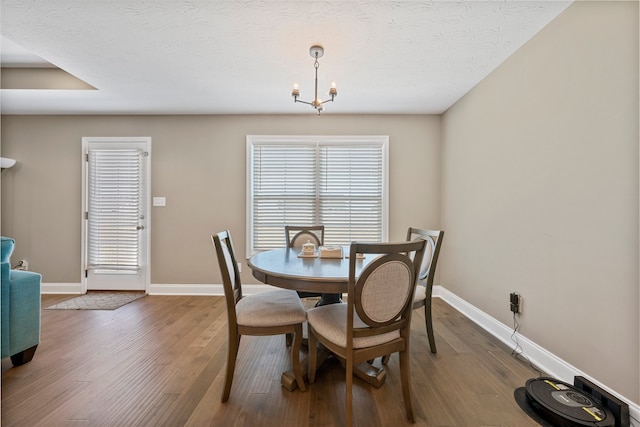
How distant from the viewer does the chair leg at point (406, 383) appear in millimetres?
1373

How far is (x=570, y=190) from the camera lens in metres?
1.66

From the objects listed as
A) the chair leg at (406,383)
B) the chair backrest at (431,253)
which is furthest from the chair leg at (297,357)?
the chair backrest at (431,253)

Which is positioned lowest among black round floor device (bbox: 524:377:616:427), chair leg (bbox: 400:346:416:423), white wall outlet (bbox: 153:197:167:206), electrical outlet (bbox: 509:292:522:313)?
black round floor device (bbox: 524:377:616:427)

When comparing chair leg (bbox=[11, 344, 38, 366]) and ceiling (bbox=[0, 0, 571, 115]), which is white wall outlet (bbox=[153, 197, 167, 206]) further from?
chair leg (bbox=[11, 344, 38, 366])

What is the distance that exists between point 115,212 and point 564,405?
15.4 ft

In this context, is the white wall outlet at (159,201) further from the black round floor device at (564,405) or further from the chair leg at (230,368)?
the black round floor device at (564,405)

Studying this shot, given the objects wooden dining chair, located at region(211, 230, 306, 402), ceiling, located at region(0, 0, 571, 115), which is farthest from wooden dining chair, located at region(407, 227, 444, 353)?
ceiling, located at region(0, 0, 571, 115)

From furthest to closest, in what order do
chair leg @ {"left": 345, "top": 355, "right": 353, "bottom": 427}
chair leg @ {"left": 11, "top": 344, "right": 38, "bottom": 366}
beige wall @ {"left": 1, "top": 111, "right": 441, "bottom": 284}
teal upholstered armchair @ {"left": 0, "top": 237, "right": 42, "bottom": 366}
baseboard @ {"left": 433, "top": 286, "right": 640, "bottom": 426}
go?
beige wall @ {"left": 1, "top": 111, "right": 441, "bottom": 284}
chair leg @ {"left": 11, "top": 344, "right": 38, "bottom": 366}
teal upholstered armchair @ {"left": 0, "top": 237, "right": 42, "bottom": 366}
baseboard @ {"left": 433, "top": 286, "right": 640, "bottom": 426}
chair leg @ {"left": 345, "top": 355, "right": 353, "bottom": 427}

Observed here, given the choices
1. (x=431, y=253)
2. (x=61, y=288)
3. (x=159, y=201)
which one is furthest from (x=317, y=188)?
(x=61, y=288)

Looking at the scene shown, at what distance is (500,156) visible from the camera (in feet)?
7.60

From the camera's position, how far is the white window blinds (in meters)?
3.51

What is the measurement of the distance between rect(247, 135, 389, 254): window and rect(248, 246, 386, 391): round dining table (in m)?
1.51

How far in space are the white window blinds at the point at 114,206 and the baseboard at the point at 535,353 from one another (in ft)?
13.5

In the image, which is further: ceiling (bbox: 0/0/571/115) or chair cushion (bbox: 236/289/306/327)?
ceiling (bbox: 0/0/571/115)
